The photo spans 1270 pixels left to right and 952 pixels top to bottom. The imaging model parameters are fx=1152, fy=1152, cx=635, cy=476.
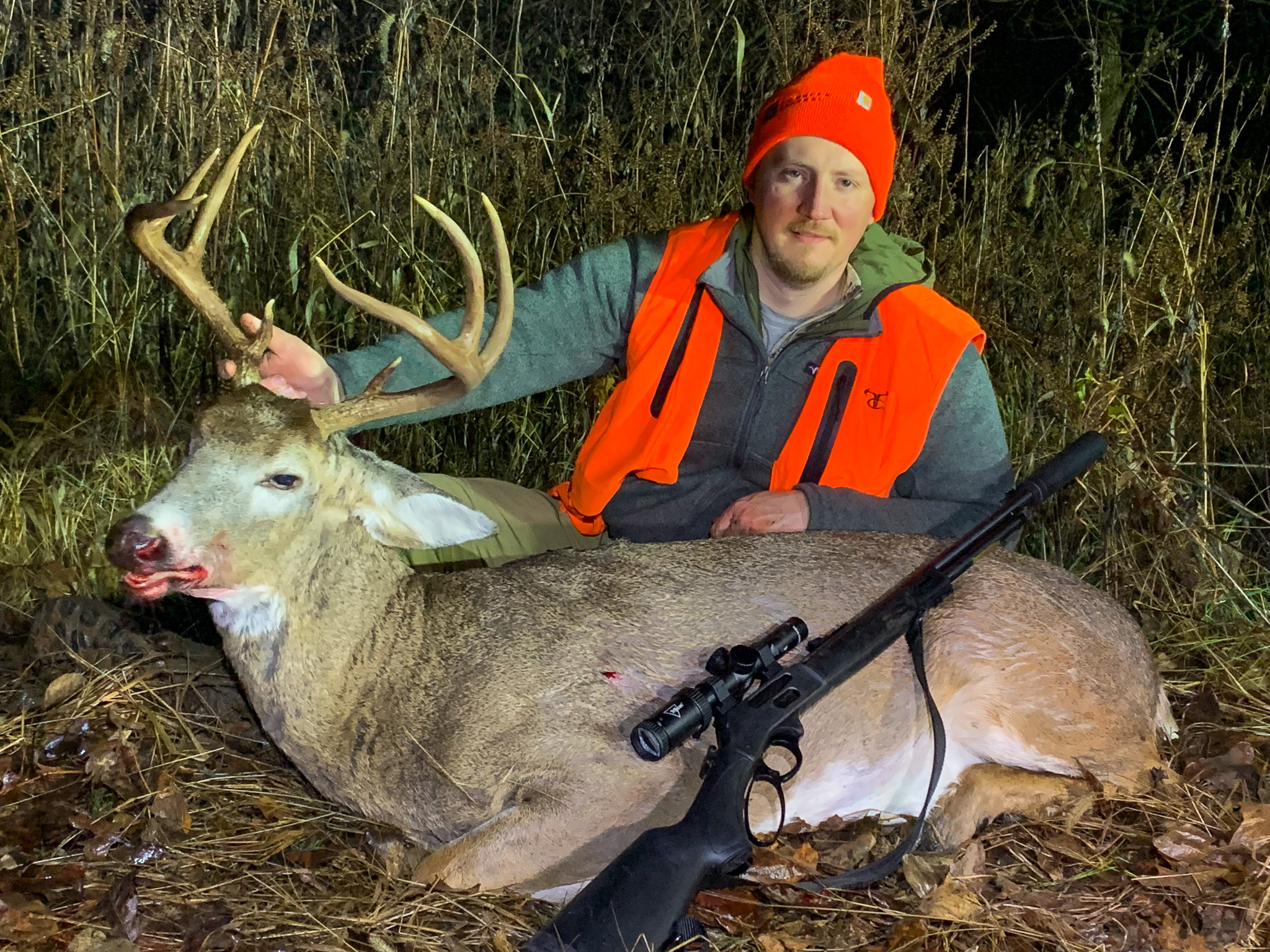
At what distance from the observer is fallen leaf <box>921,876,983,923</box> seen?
9.16 feet

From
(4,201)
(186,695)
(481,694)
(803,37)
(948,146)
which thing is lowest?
(186,695)

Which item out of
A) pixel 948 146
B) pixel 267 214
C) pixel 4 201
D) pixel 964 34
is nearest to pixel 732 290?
pixel 948 146

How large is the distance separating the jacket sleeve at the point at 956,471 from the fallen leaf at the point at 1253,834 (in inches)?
45.7

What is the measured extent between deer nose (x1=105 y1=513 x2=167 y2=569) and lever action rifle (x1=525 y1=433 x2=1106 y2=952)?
1166 millimetres

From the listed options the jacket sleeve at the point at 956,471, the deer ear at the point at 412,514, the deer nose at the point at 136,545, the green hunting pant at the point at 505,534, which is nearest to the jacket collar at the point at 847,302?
the jacket sleeve at the point at 956,471

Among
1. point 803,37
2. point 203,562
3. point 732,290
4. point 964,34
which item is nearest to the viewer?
point 203,562

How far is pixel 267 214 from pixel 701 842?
3.72m

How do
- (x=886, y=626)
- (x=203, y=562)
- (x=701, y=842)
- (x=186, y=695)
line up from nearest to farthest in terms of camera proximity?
(x=701, y=842)
(x=203, y=562)
(x=886, y=626)
(x=186, y=695)

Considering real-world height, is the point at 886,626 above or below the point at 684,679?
above

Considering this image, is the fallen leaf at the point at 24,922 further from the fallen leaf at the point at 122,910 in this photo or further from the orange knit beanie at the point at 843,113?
the orange knit beanie at the point at 843,113

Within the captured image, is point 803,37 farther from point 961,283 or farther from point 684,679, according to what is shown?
point 684,679

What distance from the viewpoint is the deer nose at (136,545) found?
2578mm

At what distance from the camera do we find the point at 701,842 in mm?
2439

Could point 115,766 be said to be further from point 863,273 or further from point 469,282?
point 863,273
